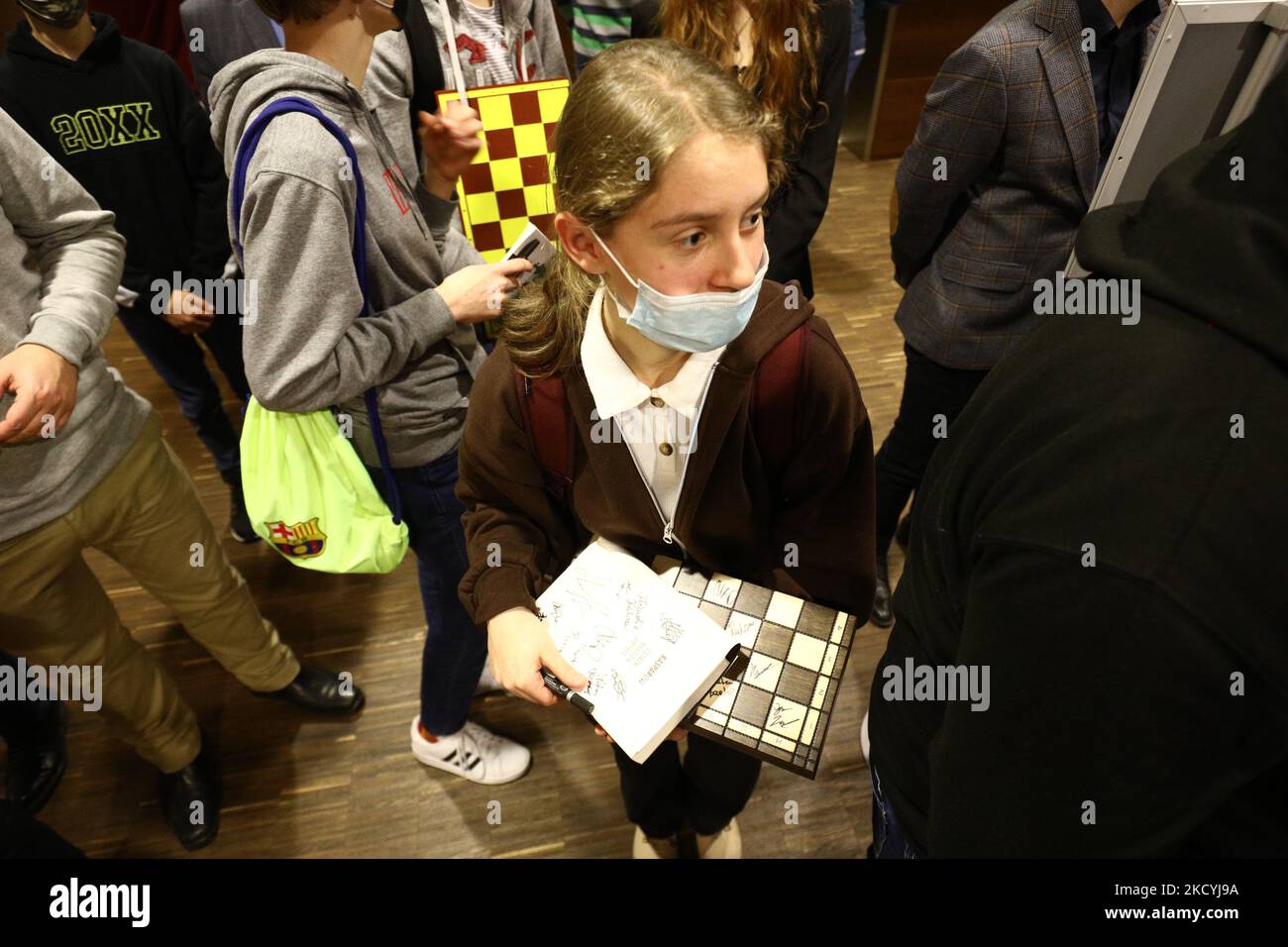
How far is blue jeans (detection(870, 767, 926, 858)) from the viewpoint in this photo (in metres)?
1.09

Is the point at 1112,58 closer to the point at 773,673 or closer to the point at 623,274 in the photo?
the point at 623,274

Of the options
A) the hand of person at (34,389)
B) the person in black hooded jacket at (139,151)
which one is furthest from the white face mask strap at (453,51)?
the hand of person at (34,389)

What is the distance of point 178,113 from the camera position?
217 centimetres

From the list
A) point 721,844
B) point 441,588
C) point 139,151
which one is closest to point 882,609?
point 721,844

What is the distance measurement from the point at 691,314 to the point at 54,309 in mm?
1255

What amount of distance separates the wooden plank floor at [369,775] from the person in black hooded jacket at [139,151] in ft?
3.07

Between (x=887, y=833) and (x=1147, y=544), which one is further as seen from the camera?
(x=887, y=833)

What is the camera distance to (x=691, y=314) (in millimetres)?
1025

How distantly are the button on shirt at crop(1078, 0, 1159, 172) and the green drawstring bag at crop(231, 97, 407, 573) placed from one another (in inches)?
59.0

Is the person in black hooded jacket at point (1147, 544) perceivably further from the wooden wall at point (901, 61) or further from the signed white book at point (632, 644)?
the wooden wall at point (901, 61)

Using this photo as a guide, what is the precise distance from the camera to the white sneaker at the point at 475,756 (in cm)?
210

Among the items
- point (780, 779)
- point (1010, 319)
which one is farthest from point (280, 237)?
point (780, 779)

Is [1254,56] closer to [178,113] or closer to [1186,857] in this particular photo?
[1186,857]

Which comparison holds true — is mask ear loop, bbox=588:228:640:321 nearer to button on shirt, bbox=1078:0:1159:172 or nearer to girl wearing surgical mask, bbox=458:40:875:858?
girl wearing surgical mask, bbox=458:40:875:858
